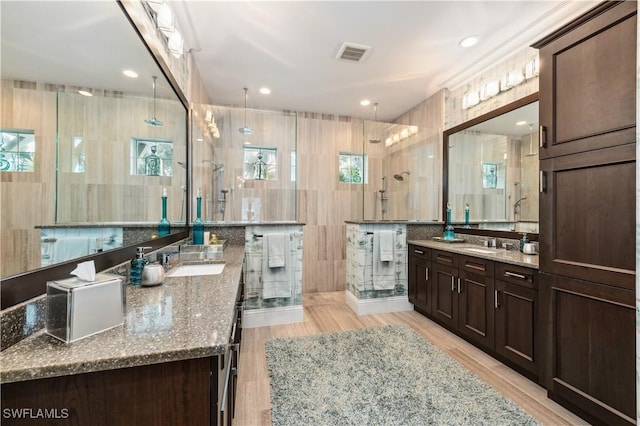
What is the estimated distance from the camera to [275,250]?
9.75 ft

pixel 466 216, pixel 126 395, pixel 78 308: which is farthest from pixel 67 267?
pixel 466 216

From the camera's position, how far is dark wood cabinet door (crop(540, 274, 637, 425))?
1408 mm

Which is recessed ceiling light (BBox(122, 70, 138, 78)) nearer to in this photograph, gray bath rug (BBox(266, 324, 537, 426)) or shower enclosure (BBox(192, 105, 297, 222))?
shower enclosure (BBox(192, 105, 297, 222))

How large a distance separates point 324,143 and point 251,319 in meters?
2.87

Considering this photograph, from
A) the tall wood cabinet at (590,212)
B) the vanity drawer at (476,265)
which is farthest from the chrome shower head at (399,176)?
the tall wood cabinet at (590,212)

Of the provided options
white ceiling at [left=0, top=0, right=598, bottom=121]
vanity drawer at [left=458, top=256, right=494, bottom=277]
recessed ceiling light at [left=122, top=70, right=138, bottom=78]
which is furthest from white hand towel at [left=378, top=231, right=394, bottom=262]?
recessed ceiling light at [left=122, top=70, right=138, bottom=78]

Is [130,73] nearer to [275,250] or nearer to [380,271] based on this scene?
[275,250]

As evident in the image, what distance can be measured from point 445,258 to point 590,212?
4.60ft

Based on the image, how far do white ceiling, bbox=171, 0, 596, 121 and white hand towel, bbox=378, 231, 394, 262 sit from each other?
1.92 m

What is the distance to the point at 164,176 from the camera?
6.73ft

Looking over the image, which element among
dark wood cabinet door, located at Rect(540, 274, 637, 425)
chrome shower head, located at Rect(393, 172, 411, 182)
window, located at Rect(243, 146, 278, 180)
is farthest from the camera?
chrome shower head, located at Rect(393, 172, 411, 182)

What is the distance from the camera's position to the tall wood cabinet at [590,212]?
1.42 m

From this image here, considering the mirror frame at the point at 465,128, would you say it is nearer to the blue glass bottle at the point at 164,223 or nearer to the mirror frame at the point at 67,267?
the mirror frame at the point at 67,267

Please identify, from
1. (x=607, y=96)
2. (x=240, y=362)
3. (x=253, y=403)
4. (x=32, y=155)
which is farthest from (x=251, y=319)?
(x=607, y=96)
